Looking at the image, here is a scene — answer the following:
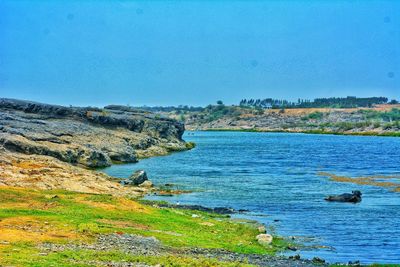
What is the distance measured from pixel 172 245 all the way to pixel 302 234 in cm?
1176

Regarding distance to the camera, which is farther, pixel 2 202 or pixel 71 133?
pixel 71 133

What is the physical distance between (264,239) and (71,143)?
6407cm

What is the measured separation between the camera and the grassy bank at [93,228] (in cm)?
2736

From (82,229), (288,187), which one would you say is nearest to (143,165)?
(288,187)

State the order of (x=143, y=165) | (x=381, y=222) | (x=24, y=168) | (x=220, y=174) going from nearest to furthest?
1. (x=381, y=222)
2. (x=24, y=168)
3. (x=220, y=174)
4. (x=143, y=165)

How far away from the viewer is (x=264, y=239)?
122ft

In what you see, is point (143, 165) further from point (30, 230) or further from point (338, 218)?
point (30, 230)

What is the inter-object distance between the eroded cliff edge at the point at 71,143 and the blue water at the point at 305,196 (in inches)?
261

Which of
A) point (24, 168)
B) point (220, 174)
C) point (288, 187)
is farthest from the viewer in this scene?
point (220, 174)

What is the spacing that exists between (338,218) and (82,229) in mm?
22713

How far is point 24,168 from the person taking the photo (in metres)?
62.6

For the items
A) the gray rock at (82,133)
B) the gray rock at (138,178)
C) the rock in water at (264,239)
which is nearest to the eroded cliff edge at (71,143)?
the gray rock at (82,133)

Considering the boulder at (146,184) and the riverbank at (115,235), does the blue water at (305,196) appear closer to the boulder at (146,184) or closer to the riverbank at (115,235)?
the boulder at (146,184)

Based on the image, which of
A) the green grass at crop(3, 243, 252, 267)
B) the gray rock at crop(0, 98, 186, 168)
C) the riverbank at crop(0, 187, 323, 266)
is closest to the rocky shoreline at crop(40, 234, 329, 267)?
the riverbank at crop(0, 187, 323, 266)
